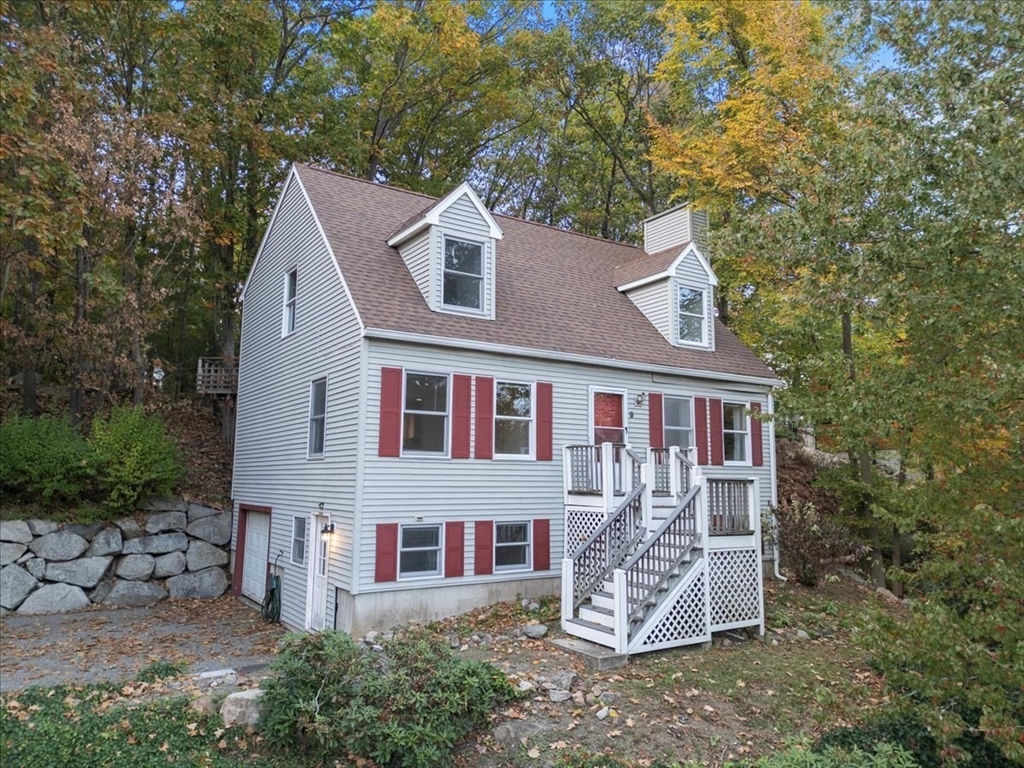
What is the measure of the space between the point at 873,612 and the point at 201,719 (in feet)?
21.5

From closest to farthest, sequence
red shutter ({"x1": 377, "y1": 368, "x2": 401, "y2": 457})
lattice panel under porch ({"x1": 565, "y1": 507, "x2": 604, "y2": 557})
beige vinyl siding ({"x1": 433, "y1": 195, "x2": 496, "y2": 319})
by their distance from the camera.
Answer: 1. red shutter ({"x1": 377, "y1": 368, "x2": 401, "y2": 457})
2. lattice panel under porch ({"x1": 565, "y1": 507, "x2": 604, "y2": 557})
3. beige vinyl siding ({"x1": 433, "y1": 195, "x2": 496, "y2": 319})

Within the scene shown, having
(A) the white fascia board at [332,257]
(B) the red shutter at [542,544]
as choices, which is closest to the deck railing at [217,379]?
(A) the white fascia board at [332,257]

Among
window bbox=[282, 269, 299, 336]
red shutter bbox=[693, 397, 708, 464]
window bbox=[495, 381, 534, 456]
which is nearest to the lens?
window bbox=[495, 381, 534, 456]

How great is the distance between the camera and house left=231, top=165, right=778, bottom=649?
31.1 feet

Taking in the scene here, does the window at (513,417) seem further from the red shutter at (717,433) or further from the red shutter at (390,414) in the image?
the red shutter at (717,433)

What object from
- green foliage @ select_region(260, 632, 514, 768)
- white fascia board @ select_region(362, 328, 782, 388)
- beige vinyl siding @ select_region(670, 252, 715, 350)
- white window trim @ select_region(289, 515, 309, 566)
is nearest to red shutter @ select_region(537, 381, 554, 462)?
white fascia board @ select_region(362, 328, 782, 388)

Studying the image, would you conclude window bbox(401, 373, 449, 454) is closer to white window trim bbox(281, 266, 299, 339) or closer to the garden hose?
white window trim bbox(281, 266, 299, 339)

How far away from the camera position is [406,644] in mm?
6836

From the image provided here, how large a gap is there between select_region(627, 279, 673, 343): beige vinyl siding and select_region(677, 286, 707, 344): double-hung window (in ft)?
1.04

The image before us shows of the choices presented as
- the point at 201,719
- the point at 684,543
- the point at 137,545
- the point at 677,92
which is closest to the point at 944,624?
the point at 684,543

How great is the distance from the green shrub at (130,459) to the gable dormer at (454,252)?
679 cm

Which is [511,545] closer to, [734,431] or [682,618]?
[682,618]

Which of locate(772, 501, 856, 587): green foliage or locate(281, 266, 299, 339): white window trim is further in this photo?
locate(281, 266, 299, 339): white window trim

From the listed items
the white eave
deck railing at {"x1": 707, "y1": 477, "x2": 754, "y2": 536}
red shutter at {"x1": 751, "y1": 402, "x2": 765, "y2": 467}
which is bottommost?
deck railing at {"x1": 707, "y1": 477, "x2": 754, "y2": 536}
